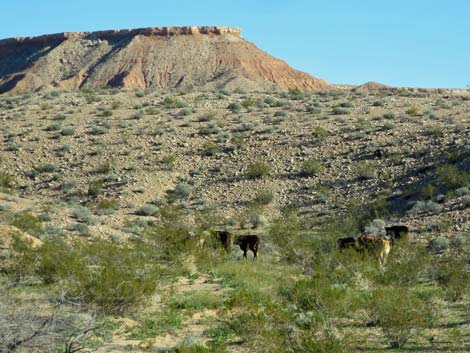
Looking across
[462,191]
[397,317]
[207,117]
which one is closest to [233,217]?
[462,191]

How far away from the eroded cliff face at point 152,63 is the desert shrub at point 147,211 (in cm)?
5528

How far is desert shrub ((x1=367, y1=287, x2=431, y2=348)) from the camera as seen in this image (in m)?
12.0

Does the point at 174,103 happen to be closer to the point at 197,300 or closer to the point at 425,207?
the point at 425,207

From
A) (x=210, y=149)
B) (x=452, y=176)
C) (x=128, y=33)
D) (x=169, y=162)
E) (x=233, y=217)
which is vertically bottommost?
(x=233, y=217)

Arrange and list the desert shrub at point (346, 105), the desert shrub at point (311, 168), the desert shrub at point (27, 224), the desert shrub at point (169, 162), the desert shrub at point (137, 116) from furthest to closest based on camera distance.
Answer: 1. the desert shrub at point (346, 105)
2. the desert shrub at point (137, 116)
3. the desert shrub at point (169, 162)
4. the desert shrub at point (311, 168)
5. the desert shrub at point (27, 224)

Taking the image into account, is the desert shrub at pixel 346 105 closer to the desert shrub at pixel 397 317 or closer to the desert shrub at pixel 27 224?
the desert shrub at pixel 27 224

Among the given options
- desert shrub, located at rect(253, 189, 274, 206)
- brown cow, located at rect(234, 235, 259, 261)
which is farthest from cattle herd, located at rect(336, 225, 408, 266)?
desert shrub, located at rect(253, 189, 274, 206)

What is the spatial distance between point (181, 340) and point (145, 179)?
25.8 metres

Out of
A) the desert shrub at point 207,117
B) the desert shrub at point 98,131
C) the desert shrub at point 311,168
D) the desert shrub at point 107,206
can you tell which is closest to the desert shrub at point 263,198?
the desert shrub at point 311,168

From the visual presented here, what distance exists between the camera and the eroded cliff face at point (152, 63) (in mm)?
93438

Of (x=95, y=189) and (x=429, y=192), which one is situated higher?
(x=429, y=192)

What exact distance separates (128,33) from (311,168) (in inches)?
2905

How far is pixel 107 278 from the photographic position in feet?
44.6

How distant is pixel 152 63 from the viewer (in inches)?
3816
